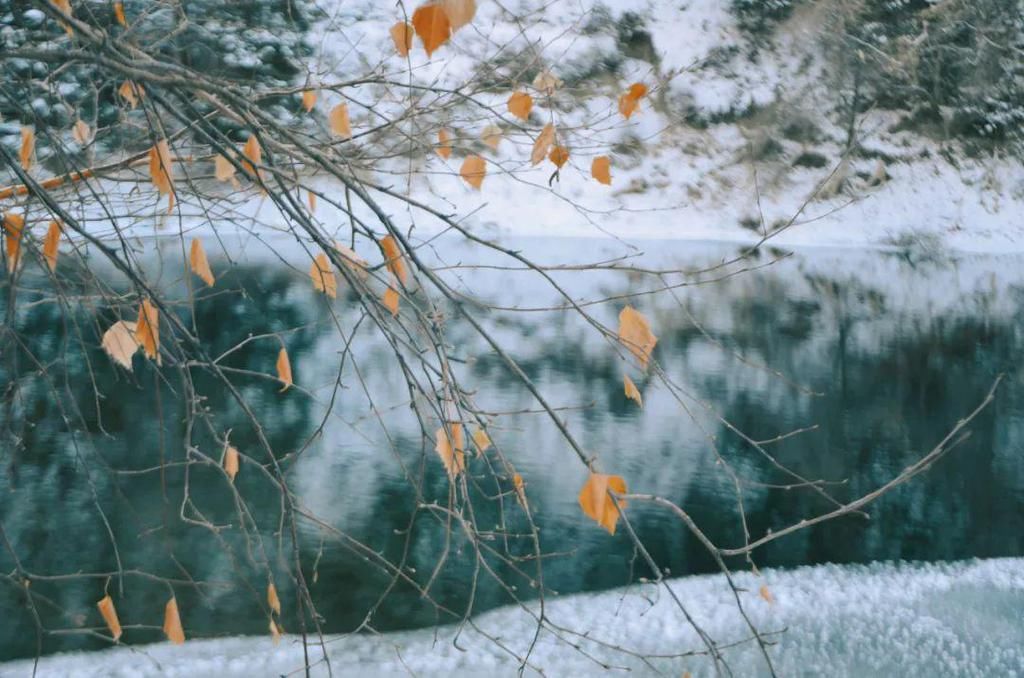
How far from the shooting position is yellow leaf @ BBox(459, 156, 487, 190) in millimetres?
2363

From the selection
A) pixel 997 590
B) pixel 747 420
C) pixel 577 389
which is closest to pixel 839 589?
pixel 997 590

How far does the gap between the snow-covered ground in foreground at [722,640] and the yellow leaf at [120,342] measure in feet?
9.24

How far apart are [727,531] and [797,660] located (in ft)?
7.86

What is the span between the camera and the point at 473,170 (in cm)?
240

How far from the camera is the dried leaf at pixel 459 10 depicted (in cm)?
136

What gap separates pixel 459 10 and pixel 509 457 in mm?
7698

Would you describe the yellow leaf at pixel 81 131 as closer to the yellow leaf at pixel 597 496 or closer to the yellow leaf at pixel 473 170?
the yellow leaf at pixel 473 170

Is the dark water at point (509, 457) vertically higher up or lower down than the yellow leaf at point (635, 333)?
lower down

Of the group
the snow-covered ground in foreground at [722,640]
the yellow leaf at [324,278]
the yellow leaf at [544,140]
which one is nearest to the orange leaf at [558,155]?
the yellow leaf at [544,140]

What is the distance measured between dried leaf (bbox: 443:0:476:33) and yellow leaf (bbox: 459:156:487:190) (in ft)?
3.05

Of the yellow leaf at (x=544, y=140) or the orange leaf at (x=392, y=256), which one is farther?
the yellow leaf at (x=544, y=140)

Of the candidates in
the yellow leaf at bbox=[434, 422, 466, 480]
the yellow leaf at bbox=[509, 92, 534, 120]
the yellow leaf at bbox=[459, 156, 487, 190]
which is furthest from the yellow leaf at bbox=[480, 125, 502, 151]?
the yellow leaf at bbox=[434, 422, 466, 480]

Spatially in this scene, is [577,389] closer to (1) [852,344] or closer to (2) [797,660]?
(1) [852,344]

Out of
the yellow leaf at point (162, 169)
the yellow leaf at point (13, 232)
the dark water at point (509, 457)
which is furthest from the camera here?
the dark water at point (509, 457)
